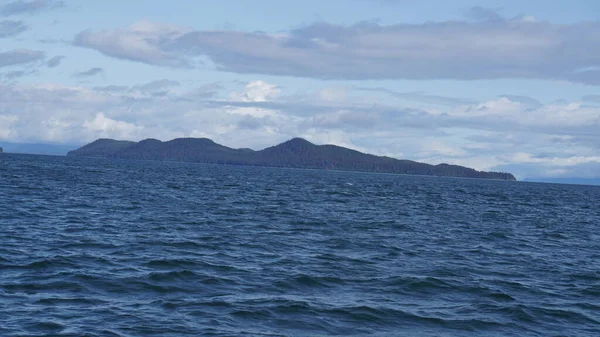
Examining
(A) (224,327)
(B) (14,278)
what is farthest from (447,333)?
(B) (14,278)

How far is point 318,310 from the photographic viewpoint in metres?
22.4

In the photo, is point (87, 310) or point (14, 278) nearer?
point (87, 310)

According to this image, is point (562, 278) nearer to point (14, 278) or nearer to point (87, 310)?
point (87, 310)

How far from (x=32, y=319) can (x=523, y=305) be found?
16262 millimetres

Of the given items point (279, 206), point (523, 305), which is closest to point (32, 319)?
point (523, 305)

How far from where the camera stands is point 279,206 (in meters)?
66.2

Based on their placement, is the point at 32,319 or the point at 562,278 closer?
the point at 32,319

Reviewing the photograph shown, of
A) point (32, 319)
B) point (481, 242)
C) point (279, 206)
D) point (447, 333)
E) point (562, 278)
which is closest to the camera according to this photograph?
point (32, 319)

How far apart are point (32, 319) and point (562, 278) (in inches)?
888

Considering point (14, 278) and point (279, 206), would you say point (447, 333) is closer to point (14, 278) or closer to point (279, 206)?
point (14, 278)

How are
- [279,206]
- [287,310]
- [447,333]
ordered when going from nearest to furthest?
1. [447,333]
2. [287,310]
3. [279,206]

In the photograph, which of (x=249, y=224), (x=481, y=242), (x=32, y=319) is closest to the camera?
(x=32, y=319)

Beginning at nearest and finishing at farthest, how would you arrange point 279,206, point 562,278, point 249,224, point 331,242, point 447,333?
point 447,333 → point 562,278 → point 331,242 → point 249,224 → point 279,206

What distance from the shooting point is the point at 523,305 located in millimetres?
24656
